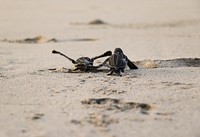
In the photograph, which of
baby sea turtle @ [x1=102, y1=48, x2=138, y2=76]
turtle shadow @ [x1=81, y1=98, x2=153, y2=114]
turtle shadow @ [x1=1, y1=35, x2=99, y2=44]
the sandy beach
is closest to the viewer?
the sandy beach

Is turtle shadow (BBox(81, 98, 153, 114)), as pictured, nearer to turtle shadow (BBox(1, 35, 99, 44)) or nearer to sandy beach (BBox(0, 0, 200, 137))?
sandy beach (BBox(0, 0, 200, 137))

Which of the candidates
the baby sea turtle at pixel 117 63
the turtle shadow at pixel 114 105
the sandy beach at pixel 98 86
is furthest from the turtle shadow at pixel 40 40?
the turtle shadow at pixel 114 105

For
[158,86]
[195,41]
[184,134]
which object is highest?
[195,41]

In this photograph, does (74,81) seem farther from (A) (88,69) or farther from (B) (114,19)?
(B) (114,19)

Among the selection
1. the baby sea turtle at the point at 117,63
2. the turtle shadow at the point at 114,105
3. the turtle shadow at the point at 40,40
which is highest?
the turtle shadow at the point at 40,40

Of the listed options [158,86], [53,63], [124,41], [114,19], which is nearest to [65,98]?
[158,86]

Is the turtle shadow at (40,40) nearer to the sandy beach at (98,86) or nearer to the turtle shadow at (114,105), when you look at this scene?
the sandy beach at (98,86)

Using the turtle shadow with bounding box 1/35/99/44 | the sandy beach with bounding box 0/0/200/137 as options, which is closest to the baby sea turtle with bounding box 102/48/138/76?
the sandy beach with bounding box 0/0/200/137

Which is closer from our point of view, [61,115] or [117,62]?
[61,115]
